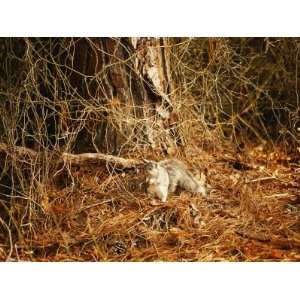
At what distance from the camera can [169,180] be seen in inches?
87.3

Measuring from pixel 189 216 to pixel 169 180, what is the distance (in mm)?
207

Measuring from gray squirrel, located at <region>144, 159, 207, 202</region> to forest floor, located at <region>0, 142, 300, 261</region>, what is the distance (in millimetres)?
32

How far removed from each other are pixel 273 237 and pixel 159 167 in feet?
2.19

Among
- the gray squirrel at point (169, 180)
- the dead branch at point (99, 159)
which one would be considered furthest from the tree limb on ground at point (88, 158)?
the gray squirrel at point (169, 180)

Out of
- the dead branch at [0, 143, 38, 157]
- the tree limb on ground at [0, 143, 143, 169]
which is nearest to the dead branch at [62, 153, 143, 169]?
the tree limb on ground at [0, 143, 143, 169]

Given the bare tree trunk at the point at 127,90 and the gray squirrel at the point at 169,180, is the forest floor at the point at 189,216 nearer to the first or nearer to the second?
the gray squirrel at the point at 169,180

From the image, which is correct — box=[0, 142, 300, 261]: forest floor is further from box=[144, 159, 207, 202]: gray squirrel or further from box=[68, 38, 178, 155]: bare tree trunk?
box=[68, 38, 178, 155]: bare tree trunk

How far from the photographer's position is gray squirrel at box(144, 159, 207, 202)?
2217 millimetres

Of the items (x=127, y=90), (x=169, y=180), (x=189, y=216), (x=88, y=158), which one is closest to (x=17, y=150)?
(x=88, y=158)

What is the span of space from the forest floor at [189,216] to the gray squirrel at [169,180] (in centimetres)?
3

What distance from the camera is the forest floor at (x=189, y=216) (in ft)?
7.25

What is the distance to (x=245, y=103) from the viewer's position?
2.21 meters
